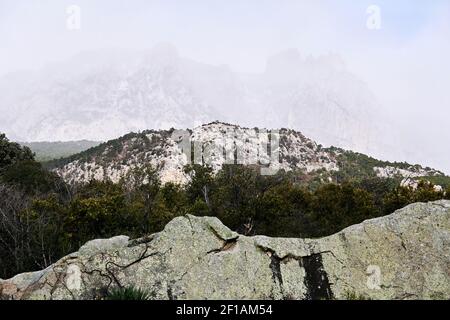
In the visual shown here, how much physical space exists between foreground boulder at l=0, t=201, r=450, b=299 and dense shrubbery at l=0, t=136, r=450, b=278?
10698 millimetres

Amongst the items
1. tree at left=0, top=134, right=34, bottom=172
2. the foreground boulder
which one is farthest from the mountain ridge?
the foreground boulder

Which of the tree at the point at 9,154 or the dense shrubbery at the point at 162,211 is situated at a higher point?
the tree at the point at 9,154

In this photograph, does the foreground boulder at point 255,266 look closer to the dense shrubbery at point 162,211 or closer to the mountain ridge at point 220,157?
the dense shrubbery at point 162,211

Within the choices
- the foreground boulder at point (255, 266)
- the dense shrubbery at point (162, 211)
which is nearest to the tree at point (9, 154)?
the dense shrubbery at point (162, 211)

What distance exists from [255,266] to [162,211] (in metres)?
20.1

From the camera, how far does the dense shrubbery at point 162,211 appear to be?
27030 millimetres

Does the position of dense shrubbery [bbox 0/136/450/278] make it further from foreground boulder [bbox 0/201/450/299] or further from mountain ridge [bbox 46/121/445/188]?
mountain ridge [bbox 46/121/445/188]

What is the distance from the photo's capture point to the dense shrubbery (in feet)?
88.7

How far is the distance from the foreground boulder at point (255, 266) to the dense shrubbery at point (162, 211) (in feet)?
35.1

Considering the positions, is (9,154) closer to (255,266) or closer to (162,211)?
(162,211)

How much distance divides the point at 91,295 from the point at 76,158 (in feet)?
347
